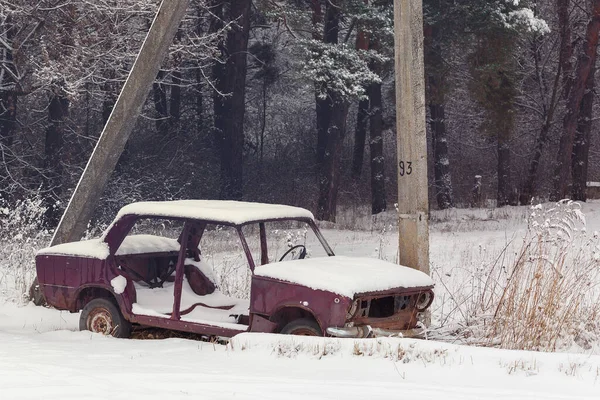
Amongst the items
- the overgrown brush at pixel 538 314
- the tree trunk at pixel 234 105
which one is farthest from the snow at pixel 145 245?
the tree trunk at pixel 234 105

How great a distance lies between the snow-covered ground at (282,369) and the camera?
561 centimetres

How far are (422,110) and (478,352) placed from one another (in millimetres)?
3097

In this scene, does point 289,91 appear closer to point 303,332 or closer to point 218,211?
point 218,211

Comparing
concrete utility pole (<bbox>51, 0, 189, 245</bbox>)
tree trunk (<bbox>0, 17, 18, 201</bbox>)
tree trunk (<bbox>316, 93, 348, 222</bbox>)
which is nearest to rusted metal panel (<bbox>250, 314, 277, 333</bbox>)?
concrete utility pole (<bbox>51, 0, 189, 245</bbox>)

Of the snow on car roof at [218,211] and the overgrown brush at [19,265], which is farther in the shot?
the overgrown brush at [19,265]

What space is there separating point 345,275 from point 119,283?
2483 mm

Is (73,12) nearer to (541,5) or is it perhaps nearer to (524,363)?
(524,363)

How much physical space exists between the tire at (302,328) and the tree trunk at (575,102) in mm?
20181

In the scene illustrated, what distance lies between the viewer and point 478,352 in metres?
6.80

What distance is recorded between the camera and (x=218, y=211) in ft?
27.9

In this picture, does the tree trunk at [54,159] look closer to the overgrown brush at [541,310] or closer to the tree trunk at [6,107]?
the tree trunk at [6,107]

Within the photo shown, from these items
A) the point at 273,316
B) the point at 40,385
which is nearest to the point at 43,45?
the point at 273,316

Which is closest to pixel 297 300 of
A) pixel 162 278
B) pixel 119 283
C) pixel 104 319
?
pixel 119 283

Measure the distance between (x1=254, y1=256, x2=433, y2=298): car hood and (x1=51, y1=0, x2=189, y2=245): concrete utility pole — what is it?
388 centimetres
